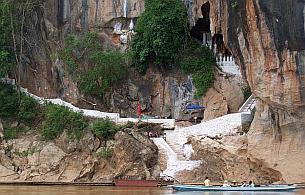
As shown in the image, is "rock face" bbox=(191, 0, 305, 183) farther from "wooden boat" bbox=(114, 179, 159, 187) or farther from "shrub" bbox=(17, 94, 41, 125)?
"shrub" bbox=(17, 94, 41, 125)

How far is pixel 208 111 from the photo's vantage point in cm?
3922

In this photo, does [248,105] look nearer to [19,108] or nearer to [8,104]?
[19,108]

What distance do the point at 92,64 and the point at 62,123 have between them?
6.08m

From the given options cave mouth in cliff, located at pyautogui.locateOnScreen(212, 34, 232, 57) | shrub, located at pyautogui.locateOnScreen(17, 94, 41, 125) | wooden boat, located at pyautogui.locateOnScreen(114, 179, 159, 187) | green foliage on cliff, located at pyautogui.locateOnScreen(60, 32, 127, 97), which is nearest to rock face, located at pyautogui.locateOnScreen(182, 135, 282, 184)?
wooden boat, located at pyautogui.locateOnScreen(114, 179, 159, 187)

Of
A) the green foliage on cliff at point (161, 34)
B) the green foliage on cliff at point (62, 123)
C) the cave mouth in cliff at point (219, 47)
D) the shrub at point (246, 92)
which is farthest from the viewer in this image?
the cave mouth in cliff at point (219, 47)

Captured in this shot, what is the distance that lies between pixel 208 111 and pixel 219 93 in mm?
1188

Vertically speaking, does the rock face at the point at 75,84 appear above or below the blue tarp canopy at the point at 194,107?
above

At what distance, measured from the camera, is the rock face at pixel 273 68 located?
31156mm

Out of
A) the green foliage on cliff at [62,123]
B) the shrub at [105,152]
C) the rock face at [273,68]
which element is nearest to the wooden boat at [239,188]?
the rock face at [273,68]

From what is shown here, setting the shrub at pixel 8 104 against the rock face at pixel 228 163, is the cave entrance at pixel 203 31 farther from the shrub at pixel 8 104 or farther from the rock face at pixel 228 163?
the shrub at pixel 8 104

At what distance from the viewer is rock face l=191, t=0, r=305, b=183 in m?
31.2

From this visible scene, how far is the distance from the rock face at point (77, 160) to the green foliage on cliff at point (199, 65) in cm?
552

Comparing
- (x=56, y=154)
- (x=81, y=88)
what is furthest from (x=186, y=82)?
(x=56, y=154)

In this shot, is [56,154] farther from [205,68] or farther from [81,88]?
[205,68]
